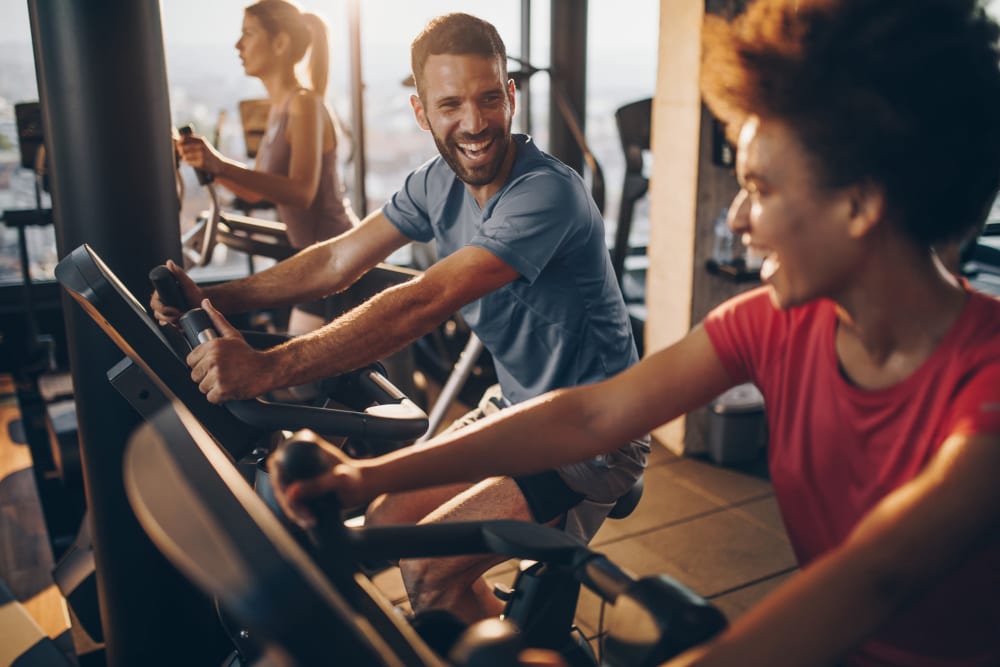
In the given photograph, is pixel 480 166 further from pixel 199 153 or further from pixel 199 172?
pixel 199 172

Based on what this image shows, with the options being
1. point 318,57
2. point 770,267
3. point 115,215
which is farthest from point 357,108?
point 770,267

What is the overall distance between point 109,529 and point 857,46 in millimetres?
1747

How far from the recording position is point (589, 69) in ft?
17.3

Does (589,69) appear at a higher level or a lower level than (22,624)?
higher

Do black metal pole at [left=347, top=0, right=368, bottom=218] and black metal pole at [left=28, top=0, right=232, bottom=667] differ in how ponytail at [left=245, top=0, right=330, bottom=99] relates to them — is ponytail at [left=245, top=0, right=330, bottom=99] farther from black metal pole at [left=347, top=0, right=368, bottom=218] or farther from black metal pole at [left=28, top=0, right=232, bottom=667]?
black metal pole at [left=347, top=0, right=368, bottom=218]

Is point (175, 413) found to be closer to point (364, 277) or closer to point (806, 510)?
point (806, 510)

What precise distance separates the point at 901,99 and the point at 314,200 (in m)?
2.27

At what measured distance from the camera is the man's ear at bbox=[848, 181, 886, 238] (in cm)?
88

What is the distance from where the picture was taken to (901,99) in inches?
33.1

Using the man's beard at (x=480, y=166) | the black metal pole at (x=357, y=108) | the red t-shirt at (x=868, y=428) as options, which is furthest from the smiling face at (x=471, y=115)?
the black metal pole at (x=357, y=108)

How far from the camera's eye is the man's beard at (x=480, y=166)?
1.75 m

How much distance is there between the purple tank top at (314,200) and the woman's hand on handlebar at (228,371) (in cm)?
148

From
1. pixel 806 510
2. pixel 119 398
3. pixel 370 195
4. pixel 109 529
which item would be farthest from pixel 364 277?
pixel 370 195

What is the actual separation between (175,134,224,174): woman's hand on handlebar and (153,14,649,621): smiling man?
2.02 ft
